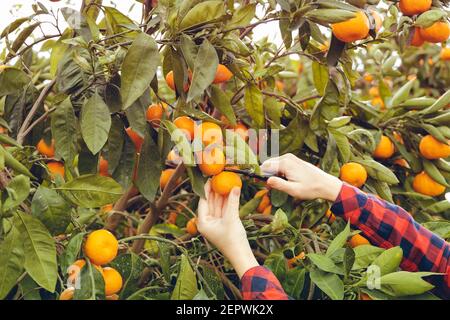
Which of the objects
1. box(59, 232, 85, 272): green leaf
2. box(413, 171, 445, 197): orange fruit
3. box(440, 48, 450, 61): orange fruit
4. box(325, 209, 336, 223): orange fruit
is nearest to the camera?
box(59, 232, 85, 272): green leaf

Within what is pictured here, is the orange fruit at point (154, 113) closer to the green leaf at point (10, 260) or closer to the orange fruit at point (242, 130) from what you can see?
the orange fruit at point (242, 130)

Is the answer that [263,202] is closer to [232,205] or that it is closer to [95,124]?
[232,205]

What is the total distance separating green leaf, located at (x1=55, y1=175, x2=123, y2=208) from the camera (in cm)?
99

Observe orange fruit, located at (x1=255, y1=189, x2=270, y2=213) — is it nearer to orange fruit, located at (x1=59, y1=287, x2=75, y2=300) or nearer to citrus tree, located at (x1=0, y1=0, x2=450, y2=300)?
citrus tree, located at (x1=0, y1=0, x2=450, y2=300)

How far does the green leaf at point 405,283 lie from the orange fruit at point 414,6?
0.46 meters

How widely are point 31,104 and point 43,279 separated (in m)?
0.39

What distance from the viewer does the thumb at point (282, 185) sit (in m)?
1.06

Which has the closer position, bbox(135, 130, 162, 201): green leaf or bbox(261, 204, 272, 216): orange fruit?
bbox(135, 130, 162, 201): green leaf

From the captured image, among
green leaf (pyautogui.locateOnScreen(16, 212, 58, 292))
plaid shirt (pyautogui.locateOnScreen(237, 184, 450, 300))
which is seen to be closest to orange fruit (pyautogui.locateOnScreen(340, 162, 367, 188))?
plaid shirt (pyautogui.locateOnScreen(237, 184, 450, 300))

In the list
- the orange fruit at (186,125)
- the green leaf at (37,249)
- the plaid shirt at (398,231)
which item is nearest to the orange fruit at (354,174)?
the plaid shirt at (398,231)

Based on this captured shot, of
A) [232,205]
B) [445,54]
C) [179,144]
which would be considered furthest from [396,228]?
[445,54]

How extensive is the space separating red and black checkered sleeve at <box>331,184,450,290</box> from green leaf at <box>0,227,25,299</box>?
1.66 feet

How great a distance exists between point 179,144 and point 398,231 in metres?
0.41
